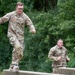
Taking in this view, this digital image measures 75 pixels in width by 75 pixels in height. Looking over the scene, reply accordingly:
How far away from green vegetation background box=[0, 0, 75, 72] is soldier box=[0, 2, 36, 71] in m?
12.3

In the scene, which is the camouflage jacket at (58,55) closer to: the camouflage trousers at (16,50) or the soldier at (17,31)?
the soldier at (17,31)

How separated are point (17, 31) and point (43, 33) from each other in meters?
17.6

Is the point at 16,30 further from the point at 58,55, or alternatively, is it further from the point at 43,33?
the point at 43,33

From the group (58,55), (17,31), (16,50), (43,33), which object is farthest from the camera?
(43,33)

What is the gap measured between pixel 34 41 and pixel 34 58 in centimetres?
120

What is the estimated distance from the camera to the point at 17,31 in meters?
14.9

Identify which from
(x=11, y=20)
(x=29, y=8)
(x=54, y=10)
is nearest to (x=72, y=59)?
(x=54, y=10)

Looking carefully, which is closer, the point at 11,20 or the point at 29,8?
the point at 11,20

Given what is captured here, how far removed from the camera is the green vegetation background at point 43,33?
93.2ft

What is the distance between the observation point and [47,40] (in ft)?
103

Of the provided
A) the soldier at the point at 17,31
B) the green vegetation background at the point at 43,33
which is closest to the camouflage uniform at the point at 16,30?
the soldier at the point at 17,31

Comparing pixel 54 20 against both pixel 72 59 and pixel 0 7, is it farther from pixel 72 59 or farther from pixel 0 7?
pixel 0 7

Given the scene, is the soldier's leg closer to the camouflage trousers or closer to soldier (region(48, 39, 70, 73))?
the camouflage trousers

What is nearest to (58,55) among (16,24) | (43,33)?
(16,24)
